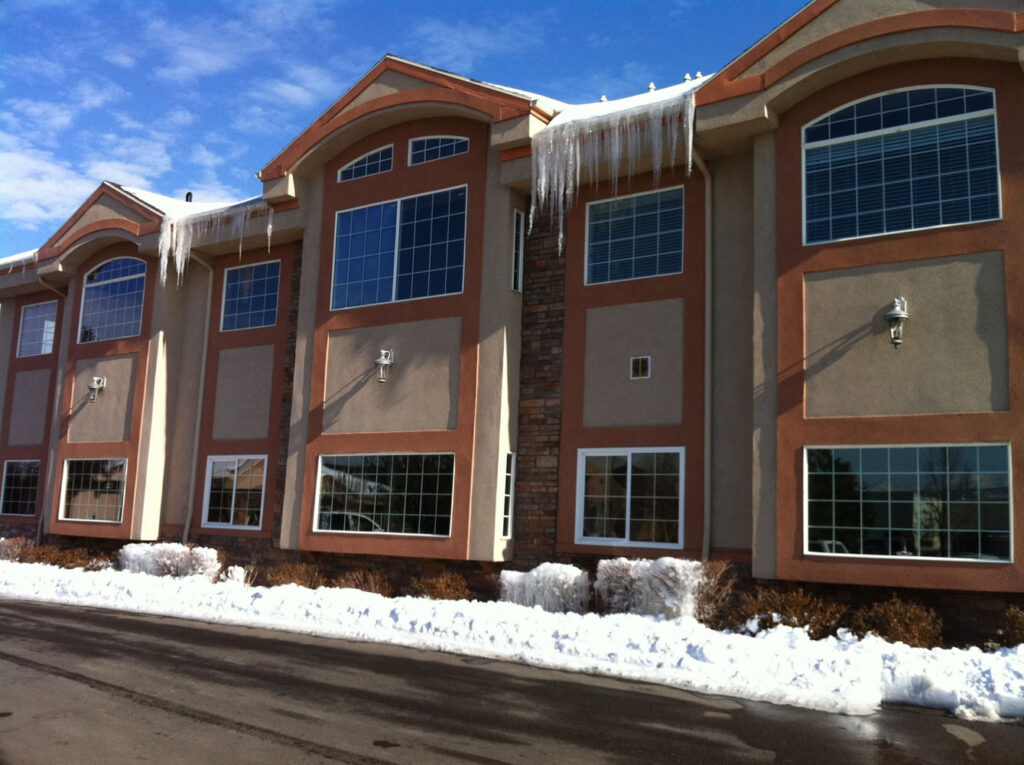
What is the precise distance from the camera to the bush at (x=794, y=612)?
40.1 ft

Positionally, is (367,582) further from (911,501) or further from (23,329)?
(23,329)

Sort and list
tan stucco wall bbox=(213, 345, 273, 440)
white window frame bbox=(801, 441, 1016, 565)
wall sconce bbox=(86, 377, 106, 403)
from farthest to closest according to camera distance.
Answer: wall sconce bbox=(86, 377, 106, 403) → tan stucco wall bbox=(213, 345, 273, 440) → white window frame bbox=(801, 441, 1016, 565)

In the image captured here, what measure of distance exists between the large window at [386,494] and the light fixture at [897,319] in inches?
308

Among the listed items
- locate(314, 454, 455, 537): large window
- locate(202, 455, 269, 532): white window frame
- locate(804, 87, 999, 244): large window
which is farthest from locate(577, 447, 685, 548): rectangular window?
locate(202, 455, 269, 532): white window frame

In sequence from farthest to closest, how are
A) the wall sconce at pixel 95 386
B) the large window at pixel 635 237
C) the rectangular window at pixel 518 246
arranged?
the wall sconce at pixel 95 386 → the rectangular window at pixel 518 246 → the large window at pixel 635 237

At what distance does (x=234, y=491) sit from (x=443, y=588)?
285 inches

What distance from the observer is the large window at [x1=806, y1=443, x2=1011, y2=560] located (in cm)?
1177

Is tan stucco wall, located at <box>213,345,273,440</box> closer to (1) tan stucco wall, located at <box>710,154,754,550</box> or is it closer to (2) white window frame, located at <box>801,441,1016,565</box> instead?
(1) tan stucco wall, located at <box>710,154,754,550</box>

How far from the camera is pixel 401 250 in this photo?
60.4 feet

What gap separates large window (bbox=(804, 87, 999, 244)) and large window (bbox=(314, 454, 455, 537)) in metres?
7.78

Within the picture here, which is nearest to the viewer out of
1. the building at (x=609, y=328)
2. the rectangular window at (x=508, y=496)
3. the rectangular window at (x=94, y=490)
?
the building at (x=609, y=328)

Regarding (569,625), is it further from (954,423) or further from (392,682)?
(954,423)

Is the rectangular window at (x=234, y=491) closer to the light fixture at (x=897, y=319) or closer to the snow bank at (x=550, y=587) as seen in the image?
the snow bank at (x=550, y=587)

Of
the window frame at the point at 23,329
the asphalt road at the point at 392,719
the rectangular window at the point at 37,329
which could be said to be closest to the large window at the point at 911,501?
the asphalt road at the point at 392,719
